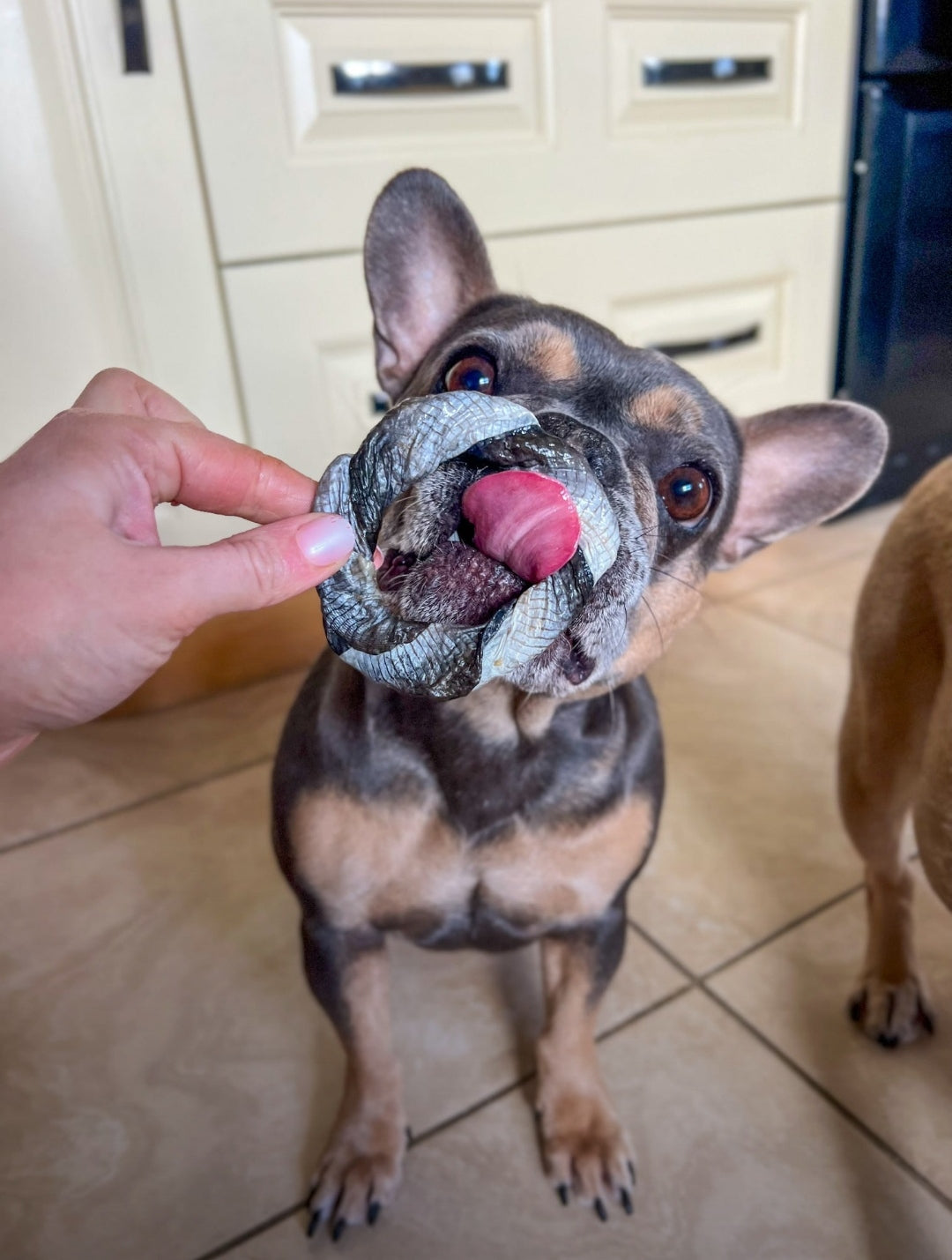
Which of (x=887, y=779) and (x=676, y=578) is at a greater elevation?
(x=676, y=578)

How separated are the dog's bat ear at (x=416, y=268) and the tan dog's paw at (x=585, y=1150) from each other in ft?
3.84

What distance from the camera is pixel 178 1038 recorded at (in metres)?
1.72

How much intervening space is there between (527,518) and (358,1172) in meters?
1.09

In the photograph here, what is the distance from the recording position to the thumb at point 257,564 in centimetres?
86

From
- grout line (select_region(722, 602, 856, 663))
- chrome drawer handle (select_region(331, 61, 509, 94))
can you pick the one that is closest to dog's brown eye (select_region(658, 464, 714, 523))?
chrome drawer handle (select_region(331, 61, 509, 94))

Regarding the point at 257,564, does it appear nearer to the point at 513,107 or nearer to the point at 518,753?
the point at 518,753

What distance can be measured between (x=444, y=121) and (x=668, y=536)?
1.57 m

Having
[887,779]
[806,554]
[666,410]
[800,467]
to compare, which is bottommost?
[806,554]

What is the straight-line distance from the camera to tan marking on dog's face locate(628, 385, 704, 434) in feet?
4.14

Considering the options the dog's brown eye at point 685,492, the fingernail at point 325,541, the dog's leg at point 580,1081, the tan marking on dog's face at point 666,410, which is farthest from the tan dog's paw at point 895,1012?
the fingernail at point 325,541

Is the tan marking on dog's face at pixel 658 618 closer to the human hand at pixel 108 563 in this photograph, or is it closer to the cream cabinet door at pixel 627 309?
the human hand at pixel 108 563

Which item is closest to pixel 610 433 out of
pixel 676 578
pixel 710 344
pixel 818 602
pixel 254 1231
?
pixel 676 578

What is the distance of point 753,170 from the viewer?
2922 millimetres

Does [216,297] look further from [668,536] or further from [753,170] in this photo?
[753,170]
